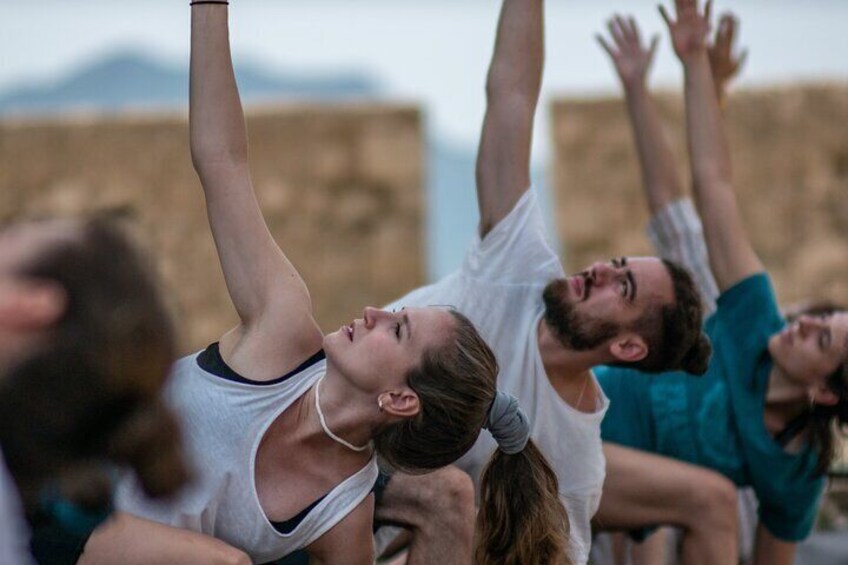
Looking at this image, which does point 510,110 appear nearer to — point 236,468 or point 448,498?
point 448,498

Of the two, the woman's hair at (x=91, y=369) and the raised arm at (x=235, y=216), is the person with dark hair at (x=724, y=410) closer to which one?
the raised arm at (x=235, y=216)

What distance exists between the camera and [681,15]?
3586mm

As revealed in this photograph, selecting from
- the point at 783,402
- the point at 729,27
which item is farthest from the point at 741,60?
the point at 783,402

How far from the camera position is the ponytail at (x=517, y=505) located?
2615mm

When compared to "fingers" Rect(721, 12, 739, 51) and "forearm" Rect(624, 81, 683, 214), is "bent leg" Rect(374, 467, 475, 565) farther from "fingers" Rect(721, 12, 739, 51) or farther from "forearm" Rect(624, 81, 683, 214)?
"fingers" Rect(721, 12, 739, 51)

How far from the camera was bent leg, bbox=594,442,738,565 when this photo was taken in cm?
316

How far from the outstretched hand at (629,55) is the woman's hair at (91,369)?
8.41 feet

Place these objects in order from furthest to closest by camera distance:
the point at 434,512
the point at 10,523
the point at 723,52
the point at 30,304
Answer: the point at 723,52 → the point at 434,512 → the point at 10,523 → the point at 30,304

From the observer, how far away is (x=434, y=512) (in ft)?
9.11

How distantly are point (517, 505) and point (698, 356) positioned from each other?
765 millimetres

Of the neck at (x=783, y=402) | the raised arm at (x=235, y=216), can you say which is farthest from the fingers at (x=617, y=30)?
the raised arm at (x=235, y=216)

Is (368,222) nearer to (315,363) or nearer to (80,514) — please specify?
(315,363)

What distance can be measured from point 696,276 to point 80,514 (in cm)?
222

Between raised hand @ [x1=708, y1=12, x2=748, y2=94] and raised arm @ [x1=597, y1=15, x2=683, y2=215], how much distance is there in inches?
7.4
